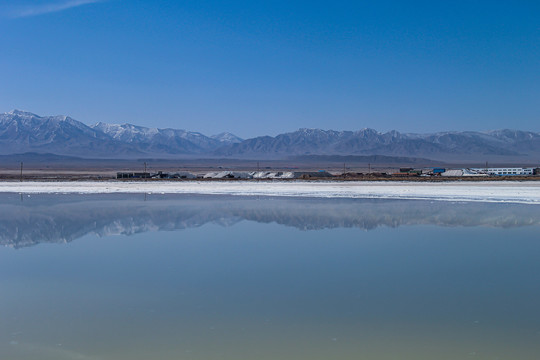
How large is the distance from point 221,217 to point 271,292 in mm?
8321

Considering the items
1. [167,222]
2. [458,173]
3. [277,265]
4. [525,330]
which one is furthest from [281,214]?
[458,173]

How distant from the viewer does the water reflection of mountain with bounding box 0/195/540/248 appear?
39.3 feet

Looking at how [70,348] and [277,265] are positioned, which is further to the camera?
[277,265]

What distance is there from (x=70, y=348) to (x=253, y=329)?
5.33 feet

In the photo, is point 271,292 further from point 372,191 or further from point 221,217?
point 372,191

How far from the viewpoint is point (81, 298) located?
6090 mm

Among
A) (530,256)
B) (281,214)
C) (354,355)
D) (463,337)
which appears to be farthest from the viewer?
(281,214)

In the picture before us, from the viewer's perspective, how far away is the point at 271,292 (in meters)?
6.32

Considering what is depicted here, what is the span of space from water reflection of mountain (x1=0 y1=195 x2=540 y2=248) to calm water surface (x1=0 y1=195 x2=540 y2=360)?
204mm

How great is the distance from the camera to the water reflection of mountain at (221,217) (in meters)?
12.0

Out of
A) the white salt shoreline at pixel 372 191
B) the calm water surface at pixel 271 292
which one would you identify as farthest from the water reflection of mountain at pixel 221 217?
the white salt shoreline at pixel 372 191

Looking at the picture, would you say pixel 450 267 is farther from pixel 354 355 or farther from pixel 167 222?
pixel 167 222

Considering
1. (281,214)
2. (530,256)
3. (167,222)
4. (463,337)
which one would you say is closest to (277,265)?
(463,337)

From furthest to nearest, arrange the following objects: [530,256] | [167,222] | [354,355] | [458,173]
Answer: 1. [458,173]
2. [167,222]
3. [530,256]
4. [354,355]
